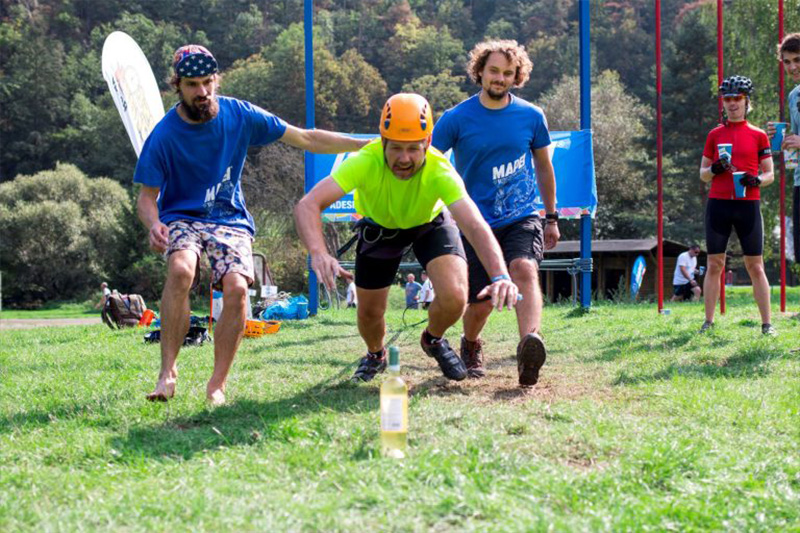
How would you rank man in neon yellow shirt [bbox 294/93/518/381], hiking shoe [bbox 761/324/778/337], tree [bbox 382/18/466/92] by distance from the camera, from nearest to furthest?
man in neon yellow shirt [bbox 294/93/518/381] < hiking shoe [bbox 761/324/778/337] < tree [bbox 382/18/466/92]

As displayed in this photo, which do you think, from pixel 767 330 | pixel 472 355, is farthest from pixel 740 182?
pixel 472 355

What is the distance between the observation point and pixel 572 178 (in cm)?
1377

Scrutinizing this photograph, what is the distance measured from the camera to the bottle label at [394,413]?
3654 millimetres

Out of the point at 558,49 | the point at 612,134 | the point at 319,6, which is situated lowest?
the point at 612,134

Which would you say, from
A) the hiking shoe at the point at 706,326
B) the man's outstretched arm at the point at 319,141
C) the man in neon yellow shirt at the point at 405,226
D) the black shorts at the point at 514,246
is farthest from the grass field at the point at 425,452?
the hiking shoe at the point at 706,326

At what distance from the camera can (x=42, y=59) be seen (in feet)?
284

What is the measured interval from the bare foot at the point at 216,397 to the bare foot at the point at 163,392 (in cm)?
24

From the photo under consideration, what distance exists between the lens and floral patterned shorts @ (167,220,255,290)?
17.8ft

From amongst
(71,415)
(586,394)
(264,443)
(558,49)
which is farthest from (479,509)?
(558,49)

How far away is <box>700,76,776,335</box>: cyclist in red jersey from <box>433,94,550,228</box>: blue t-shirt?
2.84 m

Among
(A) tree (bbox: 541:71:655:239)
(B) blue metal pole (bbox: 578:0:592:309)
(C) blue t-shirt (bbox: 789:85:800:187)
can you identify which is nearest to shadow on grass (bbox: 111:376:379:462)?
(C) blue t-shirt (bbox: 789:85:800:187)

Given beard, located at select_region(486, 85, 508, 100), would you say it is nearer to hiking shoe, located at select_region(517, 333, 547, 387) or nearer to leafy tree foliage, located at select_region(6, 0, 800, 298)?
hiking shoe, located at select_region(517, 333, 547, 387)

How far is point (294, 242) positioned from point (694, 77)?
2606 cm

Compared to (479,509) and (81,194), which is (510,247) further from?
(81,194)
